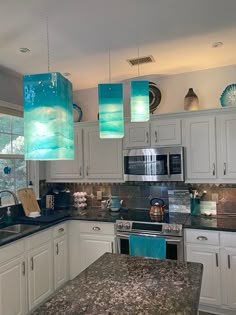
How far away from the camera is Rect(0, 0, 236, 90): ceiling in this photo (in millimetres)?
1836

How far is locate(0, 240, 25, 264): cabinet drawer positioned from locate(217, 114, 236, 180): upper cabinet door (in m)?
2.21

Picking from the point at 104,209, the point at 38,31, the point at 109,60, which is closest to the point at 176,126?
the point at 109,60

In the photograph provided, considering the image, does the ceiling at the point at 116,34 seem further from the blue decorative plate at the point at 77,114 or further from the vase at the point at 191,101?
the blue decorative plate at the point at 77,114

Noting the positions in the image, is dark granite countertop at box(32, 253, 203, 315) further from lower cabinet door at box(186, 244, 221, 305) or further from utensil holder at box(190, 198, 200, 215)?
utensil holder at box(190, 198, 200, 215)

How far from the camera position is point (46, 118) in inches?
48.3

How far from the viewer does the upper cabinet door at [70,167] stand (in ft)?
11.7

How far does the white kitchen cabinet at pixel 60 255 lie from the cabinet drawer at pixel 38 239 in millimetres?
120

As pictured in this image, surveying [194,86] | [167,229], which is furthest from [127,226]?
[194,86]

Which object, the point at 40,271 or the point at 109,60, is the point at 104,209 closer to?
the point at 40,271

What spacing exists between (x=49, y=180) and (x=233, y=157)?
98.5 inches

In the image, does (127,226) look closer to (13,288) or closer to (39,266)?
(39,266)

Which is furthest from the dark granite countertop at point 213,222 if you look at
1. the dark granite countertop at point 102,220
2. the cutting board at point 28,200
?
the cutting board at point 28,200

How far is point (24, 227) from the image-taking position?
2.90 metres

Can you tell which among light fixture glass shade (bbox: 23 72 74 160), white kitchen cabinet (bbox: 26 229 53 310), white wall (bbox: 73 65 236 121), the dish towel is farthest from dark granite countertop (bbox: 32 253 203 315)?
white wall (bbox: 73 65 236 121)
